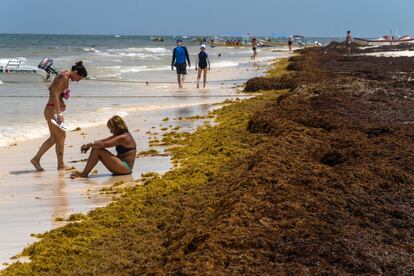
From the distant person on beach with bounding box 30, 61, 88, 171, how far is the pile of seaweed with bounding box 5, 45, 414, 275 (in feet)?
5.62

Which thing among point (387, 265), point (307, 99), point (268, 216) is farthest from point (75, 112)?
point (387, 265)

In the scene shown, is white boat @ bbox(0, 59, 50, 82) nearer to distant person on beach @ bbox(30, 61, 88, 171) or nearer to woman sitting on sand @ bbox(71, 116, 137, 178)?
distant person on beach @ bbox(30, 61, 88, 171)

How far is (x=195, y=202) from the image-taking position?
21.2ft

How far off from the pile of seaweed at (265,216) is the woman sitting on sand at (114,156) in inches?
28.9

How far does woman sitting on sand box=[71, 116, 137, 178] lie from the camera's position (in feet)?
27.1

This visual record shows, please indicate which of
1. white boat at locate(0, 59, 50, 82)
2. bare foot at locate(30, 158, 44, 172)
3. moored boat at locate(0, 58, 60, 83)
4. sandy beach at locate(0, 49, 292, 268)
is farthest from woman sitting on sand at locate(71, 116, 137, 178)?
white boat at locate(0, 59, 50, 82)

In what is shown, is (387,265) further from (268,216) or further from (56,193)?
(56,193)

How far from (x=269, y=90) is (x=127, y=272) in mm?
16122

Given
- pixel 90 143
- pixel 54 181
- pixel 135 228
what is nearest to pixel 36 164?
pixel 54 181

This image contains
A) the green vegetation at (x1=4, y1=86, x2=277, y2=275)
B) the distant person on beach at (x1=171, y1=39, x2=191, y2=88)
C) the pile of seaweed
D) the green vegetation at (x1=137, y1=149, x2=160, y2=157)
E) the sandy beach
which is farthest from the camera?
the distant person on beach at (x1=171, y1=39, x2=191, y2=88)

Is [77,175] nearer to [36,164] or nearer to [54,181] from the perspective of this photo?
[54,181]

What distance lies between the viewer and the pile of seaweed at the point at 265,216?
4492 millimetres

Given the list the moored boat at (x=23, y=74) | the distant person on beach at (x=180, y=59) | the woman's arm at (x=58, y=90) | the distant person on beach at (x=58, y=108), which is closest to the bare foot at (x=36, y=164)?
the distant person on beach at (x=58, y=108)

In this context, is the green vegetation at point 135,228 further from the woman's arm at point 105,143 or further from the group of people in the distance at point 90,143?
the woman's arm at point 105,143
